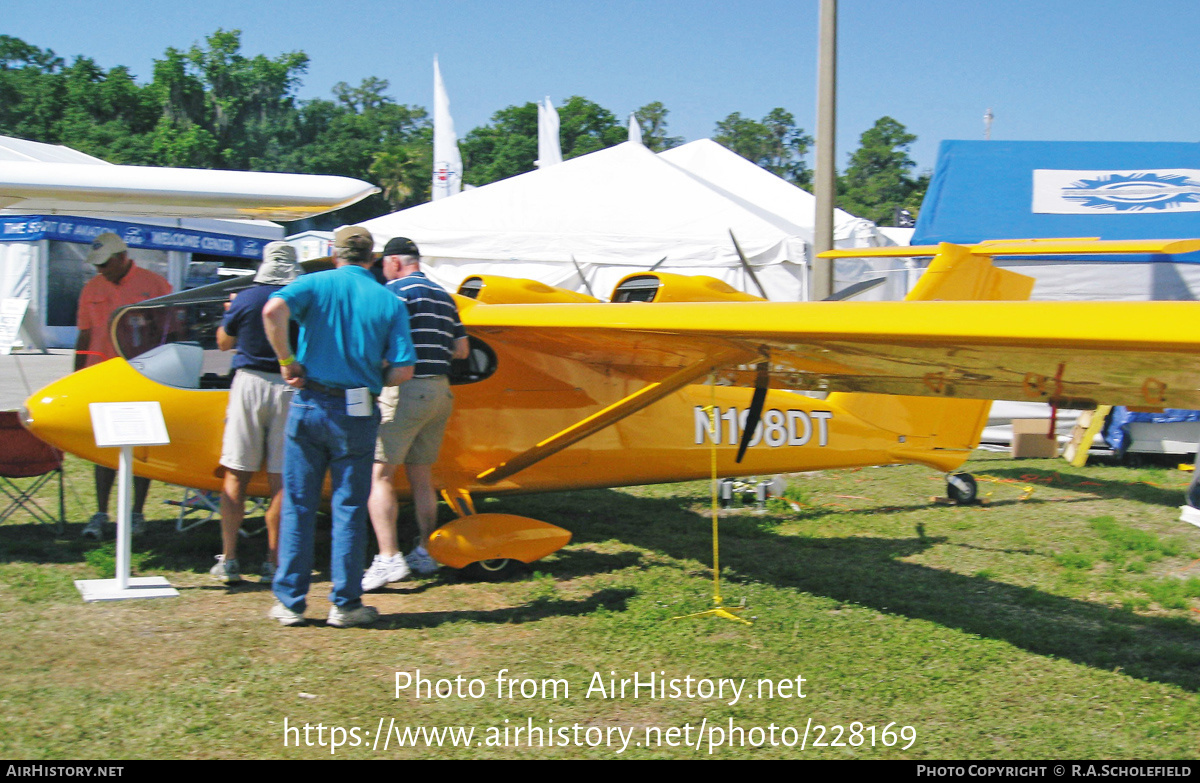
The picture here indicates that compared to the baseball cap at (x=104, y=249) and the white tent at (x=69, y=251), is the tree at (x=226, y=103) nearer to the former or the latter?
the white tent at (x=69, y=251)

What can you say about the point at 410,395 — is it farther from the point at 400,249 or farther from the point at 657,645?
the point at 657,645

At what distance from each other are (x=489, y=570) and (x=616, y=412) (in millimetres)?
1194

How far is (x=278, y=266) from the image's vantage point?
4719 mm

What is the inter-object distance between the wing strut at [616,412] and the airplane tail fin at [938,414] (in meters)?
2.26

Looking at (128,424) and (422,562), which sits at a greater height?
(128,424)

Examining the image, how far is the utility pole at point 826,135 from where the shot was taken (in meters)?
8.52

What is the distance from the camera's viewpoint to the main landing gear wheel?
25.5ft

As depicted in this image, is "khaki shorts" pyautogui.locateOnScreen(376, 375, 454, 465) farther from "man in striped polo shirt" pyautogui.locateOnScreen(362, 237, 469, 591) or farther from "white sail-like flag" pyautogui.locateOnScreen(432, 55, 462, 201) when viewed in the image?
"white sail-like flag" pyautogui.locateOnScreen(432, 55, 462, 201)

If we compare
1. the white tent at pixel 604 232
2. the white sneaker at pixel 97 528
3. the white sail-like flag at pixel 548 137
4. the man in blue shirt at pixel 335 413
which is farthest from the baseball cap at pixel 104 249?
the white sail-like flag at pixel 548 137

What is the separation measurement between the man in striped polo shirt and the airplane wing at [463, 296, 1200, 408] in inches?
16.4

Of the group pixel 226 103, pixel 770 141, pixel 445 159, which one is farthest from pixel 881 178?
pixel 445 159

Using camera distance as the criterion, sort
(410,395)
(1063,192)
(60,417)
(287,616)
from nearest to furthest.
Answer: (287,616) < (60,417) < (410,395) < (1063,192)
